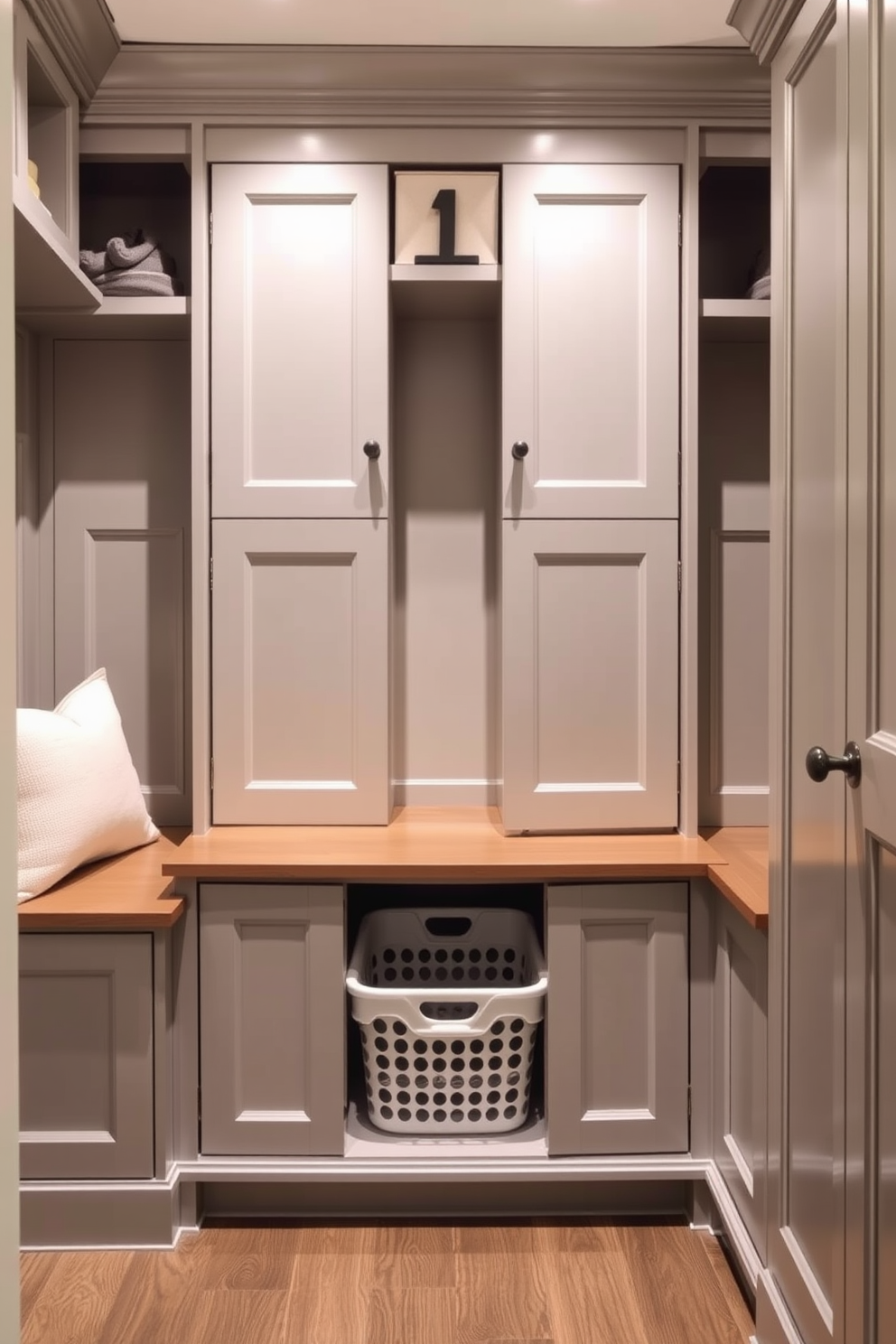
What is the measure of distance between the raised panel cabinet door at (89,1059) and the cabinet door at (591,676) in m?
0.86

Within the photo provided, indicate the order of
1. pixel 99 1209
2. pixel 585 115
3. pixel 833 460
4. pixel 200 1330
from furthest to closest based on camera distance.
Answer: pixel 585 115, pixel 99 1209, pixel 200 1330, pixel 833 460

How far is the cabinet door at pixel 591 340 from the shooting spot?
7.52ft

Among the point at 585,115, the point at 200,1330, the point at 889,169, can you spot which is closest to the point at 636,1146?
the point at 200,1330

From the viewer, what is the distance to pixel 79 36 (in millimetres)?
2078

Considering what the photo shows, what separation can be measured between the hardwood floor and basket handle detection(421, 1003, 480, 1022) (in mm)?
481

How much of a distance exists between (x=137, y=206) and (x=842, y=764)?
7.28 feet

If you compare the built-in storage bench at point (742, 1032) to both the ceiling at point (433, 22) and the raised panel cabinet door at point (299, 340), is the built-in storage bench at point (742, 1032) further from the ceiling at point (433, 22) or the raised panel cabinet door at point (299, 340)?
the ceiling at point (433, 22)

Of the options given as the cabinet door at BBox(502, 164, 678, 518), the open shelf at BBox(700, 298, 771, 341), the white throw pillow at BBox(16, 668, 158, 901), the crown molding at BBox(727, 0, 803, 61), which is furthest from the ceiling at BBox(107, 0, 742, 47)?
the white throw pillow at BBox(16, 668, 158, 901)

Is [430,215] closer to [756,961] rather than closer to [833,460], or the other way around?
[833,460]

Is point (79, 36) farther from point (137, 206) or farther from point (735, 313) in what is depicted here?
point (735, 313)

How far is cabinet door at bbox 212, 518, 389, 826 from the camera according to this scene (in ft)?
7.66

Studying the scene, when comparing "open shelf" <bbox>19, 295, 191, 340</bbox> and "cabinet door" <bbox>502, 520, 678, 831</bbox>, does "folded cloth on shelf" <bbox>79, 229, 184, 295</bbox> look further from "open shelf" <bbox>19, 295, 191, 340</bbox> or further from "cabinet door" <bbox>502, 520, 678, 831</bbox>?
"cabinet door" <bbox>502, 520, 678, 831</bbox>

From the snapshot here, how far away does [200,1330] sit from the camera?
183 cm

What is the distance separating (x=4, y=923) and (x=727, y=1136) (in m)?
1.86
